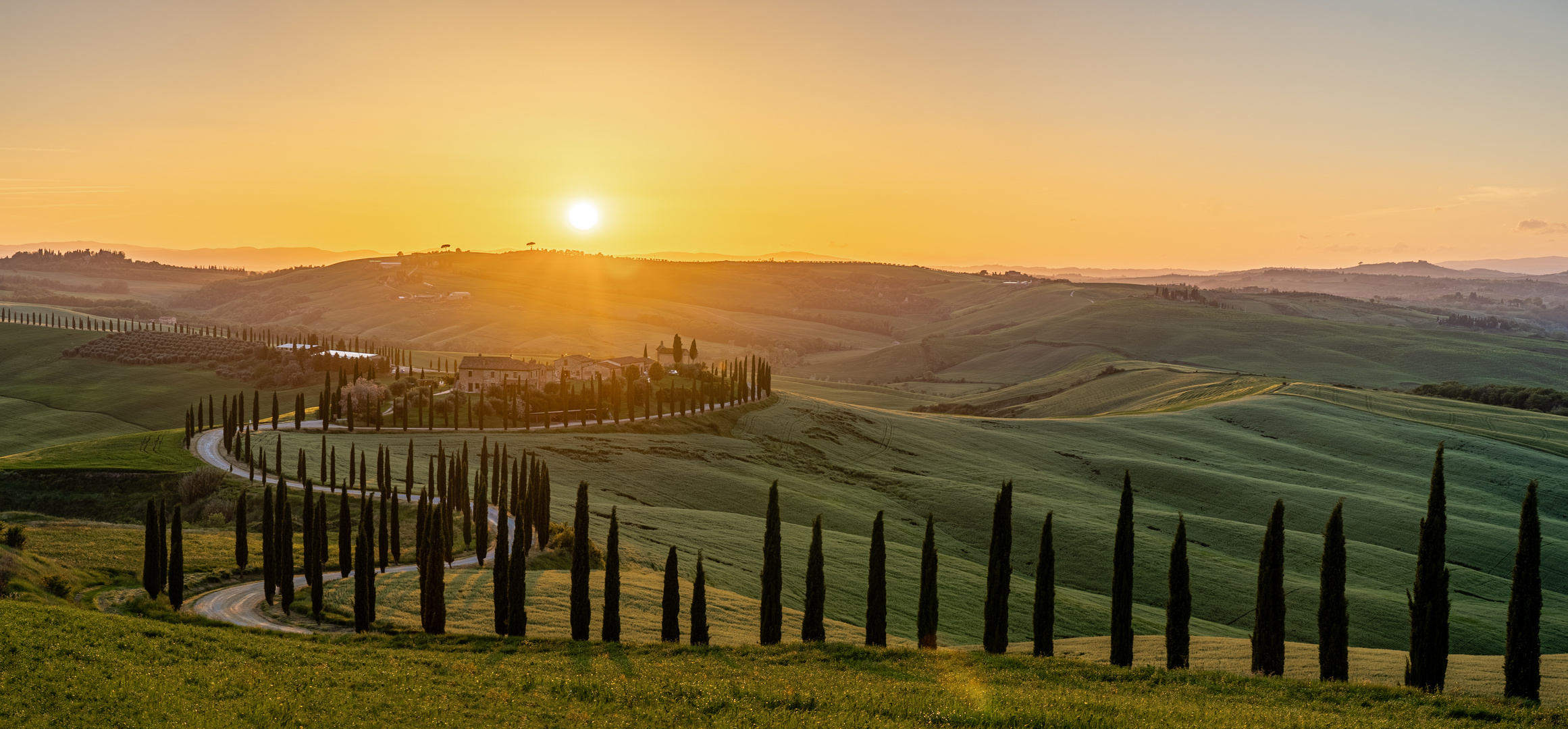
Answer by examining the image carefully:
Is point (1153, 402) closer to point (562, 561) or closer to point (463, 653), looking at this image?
point (562, 561)

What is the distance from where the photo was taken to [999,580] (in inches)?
1951

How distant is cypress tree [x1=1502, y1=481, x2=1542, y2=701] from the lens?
38062 millimetres

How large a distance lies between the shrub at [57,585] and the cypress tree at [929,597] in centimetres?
4404

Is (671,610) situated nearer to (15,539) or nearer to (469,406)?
(15,539)

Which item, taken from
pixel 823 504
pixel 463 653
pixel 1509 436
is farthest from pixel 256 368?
pixel 1509 436

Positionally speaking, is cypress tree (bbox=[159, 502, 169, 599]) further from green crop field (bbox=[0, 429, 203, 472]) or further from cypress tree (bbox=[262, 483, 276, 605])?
green crop field (bbox=[0, 429, 203, 472])

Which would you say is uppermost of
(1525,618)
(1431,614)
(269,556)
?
(1525,618)

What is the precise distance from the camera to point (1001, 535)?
2000 inches

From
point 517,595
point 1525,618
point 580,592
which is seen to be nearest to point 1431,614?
point 1525,618

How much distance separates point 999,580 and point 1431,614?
18.5 m

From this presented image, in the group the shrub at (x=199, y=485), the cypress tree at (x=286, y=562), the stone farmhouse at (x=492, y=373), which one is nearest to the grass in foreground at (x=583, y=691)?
the cypress tree at (x=286, y=562)

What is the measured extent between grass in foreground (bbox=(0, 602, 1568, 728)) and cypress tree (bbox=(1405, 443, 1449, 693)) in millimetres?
4789

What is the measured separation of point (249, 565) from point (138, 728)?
4077cm

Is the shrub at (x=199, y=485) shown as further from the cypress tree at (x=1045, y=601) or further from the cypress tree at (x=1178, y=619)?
the cypress tree at (x=1178, y=619)
